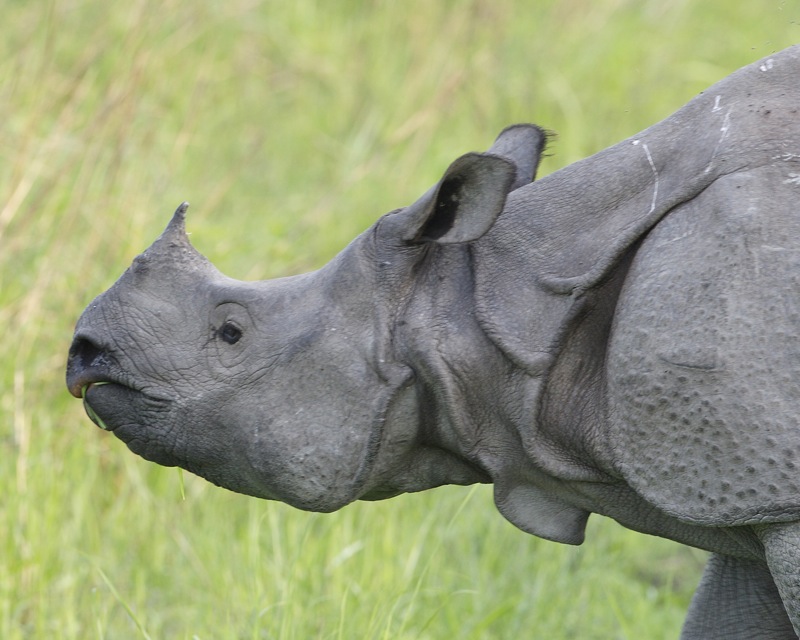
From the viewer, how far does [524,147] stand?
324cm

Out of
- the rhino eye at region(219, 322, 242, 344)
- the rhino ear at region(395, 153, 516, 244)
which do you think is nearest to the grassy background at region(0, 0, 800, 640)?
the rhino eye at region(219, 322, 242, 344)

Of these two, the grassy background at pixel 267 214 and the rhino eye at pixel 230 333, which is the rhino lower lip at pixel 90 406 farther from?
the grassy background at pixel 267 214

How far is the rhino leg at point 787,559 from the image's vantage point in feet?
8.07

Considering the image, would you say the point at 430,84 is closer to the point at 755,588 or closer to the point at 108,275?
the point at 108,275

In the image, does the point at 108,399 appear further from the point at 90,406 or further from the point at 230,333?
the point at 230,333

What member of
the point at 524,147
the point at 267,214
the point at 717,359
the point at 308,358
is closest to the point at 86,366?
the point at 308,358

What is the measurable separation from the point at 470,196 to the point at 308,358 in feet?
1.56

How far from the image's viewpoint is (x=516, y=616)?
14.4ft

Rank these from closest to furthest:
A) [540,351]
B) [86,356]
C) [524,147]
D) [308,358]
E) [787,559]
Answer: [787,559] < [540,351] < [308,358] < [86,356] < [524,147]

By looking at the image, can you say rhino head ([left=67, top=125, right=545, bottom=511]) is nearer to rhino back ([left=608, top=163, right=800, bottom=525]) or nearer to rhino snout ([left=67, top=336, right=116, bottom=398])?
rhino snout ([left=67, top=336, right=116, bottom=398])

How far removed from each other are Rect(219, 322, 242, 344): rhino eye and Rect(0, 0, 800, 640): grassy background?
806 mm

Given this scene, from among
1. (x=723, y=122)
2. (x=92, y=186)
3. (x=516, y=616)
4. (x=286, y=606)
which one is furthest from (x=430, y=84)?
(x=723, y=122)

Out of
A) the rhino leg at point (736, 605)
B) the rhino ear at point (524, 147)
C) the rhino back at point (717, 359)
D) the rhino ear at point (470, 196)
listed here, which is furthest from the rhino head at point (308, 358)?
the rhino leg at point (736, 605)

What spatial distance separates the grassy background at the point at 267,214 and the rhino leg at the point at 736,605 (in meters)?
0.70
